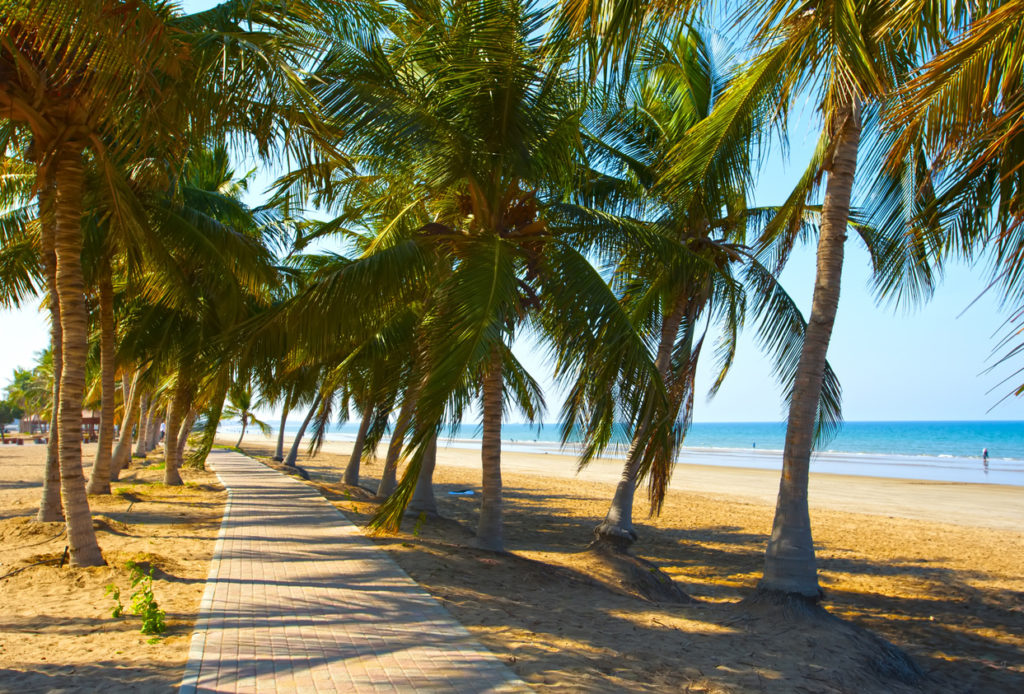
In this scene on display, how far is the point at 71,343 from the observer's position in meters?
6.54

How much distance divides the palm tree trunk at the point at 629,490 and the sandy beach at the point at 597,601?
54 centimetres

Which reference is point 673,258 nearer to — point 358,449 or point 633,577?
point 633,577

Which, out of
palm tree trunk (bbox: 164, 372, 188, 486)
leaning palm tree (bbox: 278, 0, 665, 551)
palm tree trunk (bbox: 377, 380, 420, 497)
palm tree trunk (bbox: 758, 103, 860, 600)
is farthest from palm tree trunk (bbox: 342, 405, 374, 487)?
palm tree trunk (bbox: 758, 103, 860, 600)

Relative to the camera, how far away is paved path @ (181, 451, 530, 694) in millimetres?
3986

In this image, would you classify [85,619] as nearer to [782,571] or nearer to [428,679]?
[428,679]

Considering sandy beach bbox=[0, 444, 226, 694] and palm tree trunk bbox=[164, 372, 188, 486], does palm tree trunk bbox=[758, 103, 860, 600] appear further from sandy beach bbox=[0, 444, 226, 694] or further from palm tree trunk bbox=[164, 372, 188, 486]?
palm tree trunk bbox=[164, 372, 188, 486]

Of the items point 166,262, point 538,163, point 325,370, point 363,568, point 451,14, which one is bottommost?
point 363,568

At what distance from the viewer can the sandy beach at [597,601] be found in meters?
4.48

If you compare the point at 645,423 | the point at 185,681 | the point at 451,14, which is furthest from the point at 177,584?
the point at 451,14

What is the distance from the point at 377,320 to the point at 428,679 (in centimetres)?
557

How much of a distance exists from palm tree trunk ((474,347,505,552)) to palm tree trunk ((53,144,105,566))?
4.01m

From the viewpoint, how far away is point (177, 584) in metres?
6.29

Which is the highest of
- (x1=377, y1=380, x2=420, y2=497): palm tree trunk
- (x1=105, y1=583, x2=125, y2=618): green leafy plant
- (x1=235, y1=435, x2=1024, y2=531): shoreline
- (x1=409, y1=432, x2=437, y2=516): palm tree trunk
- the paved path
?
(x1=377, y1=380, x2=420, y2=497): palm tree trunk

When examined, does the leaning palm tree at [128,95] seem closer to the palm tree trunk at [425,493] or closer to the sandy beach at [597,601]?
the sandy beach at [597,601]
